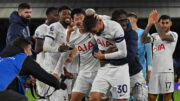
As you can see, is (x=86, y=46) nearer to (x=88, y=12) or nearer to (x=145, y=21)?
(x=88, y=12)

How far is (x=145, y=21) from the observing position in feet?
81.5

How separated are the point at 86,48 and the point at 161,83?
2182 mm

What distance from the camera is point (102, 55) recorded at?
5.89 m

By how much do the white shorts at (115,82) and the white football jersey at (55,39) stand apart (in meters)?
1.41

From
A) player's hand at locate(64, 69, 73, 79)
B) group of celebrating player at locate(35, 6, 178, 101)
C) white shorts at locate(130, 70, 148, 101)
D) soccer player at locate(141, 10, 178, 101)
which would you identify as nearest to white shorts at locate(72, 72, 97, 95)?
group of celebrating player at locate(35, 6, 178, 101)

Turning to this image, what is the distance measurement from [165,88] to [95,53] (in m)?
2.64

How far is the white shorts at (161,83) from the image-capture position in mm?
8086

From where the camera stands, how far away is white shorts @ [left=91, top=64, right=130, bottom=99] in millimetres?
5898

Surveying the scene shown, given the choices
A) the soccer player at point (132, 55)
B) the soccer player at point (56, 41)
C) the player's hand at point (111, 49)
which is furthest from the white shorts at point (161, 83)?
the player's hand at point (111, 49)

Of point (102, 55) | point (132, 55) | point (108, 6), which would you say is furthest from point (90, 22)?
point (108, 6)

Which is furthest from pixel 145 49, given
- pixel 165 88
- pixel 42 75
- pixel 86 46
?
pixel 42 75

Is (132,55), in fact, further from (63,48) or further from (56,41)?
(56,41)

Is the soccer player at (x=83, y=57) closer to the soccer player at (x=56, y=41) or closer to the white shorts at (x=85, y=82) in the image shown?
the white shorts at (x=85, y=82)

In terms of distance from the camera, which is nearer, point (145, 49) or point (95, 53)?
point (95, 53)
